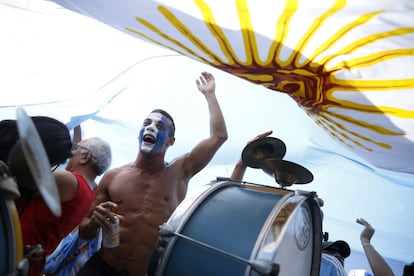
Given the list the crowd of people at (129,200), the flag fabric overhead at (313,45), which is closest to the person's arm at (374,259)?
the crowd of people at (129,200)

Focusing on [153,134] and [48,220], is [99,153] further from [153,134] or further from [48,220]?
[48,220]

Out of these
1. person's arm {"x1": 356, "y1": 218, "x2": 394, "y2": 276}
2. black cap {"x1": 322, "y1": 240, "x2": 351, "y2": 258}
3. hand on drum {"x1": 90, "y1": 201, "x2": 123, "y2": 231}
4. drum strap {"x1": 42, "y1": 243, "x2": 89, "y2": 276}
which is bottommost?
drum strap {"x1": 42, "y1": 243, "x2": 89, "y2": 276}

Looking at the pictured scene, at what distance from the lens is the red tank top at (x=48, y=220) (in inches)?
84.0

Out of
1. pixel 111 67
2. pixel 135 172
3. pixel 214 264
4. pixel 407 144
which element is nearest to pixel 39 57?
pixel 111 67

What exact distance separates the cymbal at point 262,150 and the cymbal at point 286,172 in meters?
0.16

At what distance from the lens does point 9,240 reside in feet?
4.49

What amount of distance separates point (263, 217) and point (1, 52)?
2.25 meters

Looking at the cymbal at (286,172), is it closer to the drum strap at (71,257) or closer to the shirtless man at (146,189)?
the shirtless man at (146,189)

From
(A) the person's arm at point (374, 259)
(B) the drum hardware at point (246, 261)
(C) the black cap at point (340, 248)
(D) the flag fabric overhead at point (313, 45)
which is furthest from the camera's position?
(C) the black cap at point (340, 248)

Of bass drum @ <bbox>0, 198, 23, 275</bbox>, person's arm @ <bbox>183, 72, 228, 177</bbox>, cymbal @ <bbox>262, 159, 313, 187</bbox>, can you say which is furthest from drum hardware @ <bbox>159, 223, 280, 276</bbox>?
person's arm @ <bbox>183, 72, 228, 177</bbox>

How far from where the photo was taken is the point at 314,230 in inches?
99.7

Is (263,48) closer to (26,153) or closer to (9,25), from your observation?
(26,153)

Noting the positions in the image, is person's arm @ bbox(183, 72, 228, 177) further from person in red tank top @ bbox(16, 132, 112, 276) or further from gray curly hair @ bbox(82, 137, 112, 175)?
person in red tank top @ bbox(16, 132, 112, 276)

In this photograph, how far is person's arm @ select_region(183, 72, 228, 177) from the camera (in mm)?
2973
